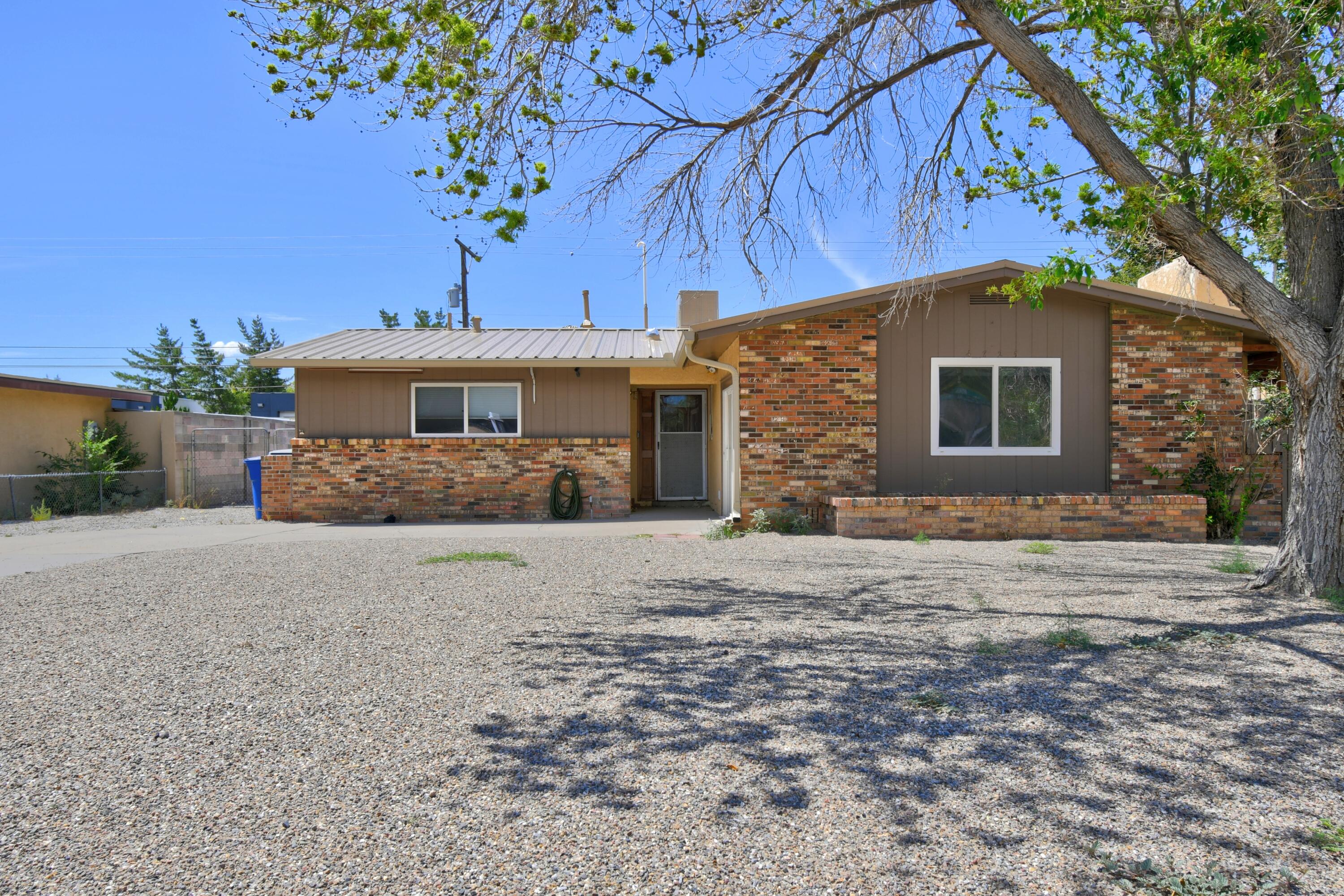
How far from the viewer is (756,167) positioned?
23.7 feet

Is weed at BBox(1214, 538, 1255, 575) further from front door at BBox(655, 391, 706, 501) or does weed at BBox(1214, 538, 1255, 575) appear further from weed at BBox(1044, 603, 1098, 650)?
front door at BBox(655, 391, 706, 501)

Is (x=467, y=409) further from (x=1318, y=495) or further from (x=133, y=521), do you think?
(x=1318, y=495)

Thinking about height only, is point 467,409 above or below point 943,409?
above

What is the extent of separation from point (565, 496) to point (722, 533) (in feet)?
10.7

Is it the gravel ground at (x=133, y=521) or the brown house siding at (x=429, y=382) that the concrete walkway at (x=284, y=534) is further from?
the brown house siding at (x=429, y=382)

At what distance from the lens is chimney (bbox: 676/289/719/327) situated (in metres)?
13.3

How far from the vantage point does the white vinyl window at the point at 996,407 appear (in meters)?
10.1

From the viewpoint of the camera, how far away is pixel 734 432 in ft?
33.9

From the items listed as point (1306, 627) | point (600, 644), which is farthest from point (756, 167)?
point (1306, 627)

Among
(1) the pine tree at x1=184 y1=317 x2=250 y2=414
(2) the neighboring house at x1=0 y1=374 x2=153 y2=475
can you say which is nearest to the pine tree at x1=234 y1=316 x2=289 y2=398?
(1) the pine tree at x1=184 y1=317 x2=250 y2=414

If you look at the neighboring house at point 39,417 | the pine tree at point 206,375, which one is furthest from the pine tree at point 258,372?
the neighboring house at point 39,417

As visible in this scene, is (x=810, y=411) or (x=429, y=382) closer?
(x=810, y=411)

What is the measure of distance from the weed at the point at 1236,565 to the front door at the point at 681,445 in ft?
26.0

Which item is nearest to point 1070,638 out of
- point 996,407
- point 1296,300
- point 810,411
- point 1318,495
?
point 1318,495
